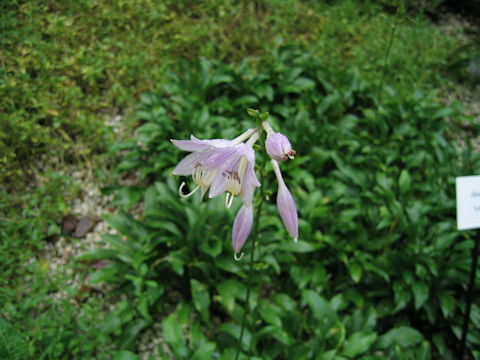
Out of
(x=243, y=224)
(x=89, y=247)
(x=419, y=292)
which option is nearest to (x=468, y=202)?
(x=419, y=292)

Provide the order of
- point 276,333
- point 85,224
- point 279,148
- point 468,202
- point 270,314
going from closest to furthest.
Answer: point 279,148
point 468,202
point 276,333
point 270,314
point 85,224

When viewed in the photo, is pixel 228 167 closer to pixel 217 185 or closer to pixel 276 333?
pixel 217 185

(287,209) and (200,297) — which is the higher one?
(287,209)

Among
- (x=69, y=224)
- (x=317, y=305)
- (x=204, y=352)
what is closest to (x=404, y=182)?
(x=317, y=305)

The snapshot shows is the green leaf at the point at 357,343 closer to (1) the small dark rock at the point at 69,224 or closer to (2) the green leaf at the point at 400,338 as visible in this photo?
(2) the green leaf at the point at 400,338

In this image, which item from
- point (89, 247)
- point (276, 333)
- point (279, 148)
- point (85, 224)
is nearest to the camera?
point (279, 148)

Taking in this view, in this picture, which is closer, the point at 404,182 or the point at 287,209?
the point at 287,209

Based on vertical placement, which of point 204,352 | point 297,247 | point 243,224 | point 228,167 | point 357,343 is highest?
point 228,167
